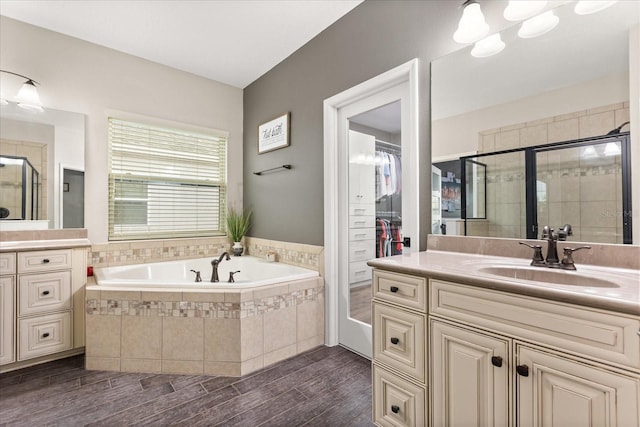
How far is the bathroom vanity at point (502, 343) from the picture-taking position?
82 centimetres

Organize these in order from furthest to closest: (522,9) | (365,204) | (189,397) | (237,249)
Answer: (237,249) < (365,204) < (189,397) < (522,9)

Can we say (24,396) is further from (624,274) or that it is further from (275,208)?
(624,274)

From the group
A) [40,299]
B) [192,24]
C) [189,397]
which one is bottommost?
[189,397]

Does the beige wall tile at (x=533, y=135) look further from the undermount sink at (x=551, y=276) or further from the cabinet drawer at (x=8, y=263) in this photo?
the cabinet drawer at (x=8, y=263)

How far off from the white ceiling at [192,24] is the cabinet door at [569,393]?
97.1 inches

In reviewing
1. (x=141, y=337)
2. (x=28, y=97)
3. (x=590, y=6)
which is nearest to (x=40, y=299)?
(x=141, y=337)

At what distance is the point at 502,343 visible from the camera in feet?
3.34

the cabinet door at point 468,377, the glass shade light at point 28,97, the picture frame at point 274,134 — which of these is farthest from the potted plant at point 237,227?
the cabinet door at point 468,377

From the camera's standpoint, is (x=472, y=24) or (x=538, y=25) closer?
(x=538, y=25)

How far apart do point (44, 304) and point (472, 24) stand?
11.0ft

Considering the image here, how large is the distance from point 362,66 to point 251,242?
2208 millimetres

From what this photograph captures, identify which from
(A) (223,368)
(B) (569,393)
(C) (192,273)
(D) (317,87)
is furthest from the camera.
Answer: (C) (192,273)

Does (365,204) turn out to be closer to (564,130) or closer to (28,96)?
(564,130)

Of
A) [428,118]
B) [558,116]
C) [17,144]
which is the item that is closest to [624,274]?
[558,116]
